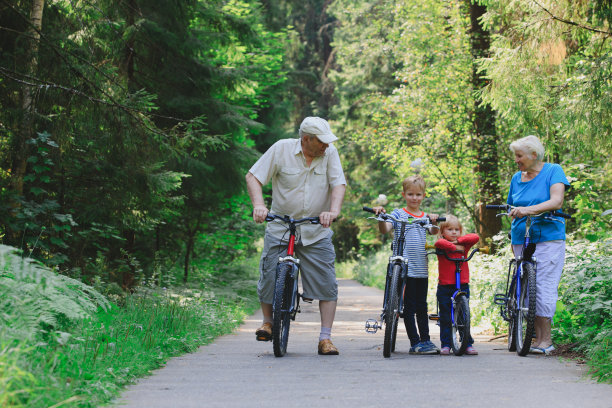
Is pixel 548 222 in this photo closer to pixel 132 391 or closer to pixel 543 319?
pixel 543 319

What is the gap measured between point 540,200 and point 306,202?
6.87 ft

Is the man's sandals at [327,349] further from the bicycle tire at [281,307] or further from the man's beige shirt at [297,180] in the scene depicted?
the man's beige shirt at [297,180]

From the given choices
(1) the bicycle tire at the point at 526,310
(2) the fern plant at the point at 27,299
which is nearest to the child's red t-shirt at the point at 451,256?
(1) the bicycle tire at the point at 526,310

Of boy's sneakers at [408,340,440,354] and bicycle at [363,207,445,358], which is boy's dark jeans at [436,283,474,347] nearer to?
boy's sneakers at [408,340,440,354]

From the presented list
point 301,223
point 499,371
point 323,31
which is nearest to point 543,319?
point 499,371

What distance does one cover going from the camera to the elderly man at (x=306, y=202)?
19.5 feet

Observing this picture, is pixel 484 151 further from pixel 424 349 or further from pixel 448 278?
pixel 424 349

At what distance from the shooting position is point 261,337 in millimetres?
5820

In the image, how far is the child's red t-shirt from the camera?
609 cm

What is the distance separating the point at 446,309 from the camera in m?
6.14

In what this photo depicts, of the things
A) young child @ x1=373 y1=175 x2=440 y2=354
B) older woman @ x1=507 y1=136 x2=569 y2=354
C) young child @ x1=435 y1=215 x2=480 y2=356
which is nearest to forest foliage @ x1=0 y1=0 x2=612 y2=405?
older woman @ x1=507 y1=136 x2=569 y2=354

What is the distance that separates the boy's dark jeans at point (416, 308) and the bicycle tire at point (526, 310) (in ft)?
2.64

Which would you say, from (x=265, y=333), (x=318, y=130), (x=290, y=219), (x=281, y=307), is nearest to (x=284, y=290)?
(x=281, y=307)

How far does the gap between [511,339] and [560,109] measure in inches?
140
